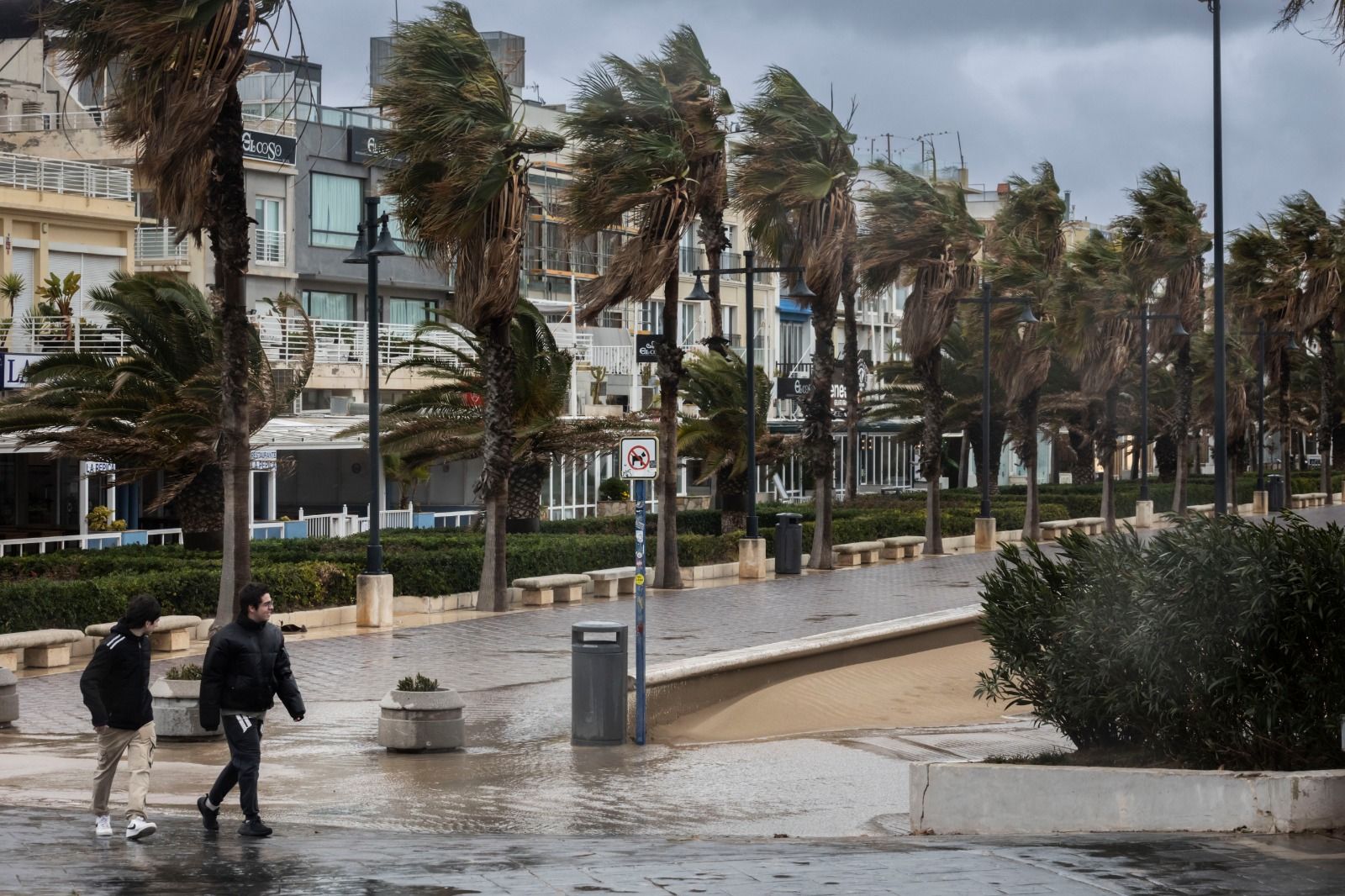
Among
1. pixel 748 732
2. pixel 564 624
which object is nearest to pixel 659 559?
pixel 564 624

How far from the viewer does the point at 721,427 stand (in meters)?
40.1

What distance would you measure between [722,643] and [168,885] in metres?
13.8

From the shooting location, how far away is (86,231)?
41.6m

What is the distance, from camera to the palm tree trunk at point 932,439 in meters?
40.5

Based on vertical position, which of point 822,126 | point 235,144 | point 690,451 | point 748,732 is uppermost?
point 822,126

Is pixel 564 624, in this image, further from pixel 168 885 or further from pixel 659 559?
pixel 168 885

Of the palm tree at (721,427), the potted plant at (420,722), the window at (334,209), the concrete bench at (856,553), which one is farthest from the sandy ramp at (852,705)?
the window at (334,209)

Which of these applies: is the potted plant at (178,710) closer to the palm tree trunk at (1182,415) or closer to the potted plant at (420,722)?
the potted plant at (420,722)

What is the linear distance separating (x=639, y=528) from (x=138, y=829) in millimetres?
6120

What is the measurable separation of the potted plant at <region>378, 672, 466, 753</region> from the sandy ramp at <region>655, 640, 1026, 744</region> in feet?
7.00

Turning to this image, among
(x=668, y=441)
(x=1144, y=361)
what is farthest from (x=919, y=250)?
(x=1144, y=361)

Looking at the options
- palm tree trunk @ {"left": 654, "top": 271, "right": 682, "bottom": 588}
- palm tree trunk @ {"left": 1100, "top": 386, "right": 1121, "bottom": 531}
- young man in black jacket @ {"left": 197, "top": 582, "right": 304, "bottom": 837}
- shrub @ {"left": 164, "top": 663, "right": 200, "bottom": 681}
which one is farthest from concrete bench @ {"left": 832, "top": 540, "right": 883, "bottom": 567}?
young man in black jacket @ {"left": 197, "top": 582, "right": 304, "bottom": 837}

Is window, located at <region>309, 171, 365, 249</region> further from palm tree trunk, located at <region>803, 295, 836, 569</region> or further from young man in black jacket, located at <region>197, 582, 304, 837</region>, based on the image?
young man in black jacket, located at <region>197, 582, 304, 837</region>

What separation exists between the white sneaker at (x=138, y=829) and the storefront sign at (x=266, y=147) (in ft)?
129
